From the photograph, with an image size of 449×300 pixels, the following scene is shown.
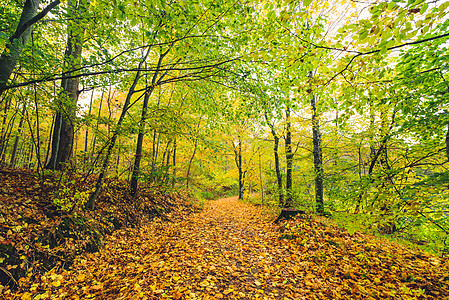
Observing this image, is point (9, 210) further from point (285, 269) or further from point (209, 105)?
point (285, 269)

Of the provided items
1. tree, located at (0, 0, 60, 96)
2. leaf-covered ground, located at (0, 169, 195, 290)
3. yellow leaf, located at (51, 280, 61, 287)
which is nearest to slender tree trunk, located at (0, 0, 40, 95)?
tree, located at (0, 0, 60, 96)

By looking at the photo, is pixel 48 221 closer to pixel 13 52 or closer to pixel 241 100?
pixel 13 52


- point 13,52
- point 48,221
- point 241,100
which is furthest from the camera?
point 241,100

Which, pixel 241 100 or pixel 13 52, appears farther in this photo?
pixel 241 100

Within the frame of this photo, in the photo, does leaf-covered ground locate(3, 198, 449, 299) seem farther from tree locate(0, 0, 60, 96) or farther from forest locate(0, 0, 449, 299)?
tree locate(0, 0, 60, 96)

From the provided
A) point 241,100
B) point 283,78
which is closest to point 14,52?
point 241,100

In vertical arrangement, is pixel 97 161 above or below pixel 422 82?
below

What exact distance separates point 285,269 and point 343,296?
1.08 m

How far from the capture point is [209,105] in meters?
6.13

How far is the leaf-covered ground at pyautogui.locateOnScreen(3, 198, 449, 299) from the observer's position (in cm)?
292

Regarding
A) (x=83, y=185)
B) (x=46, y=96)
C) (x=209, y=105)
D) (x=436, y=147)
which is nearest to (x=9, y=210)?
(x=83, y=185)

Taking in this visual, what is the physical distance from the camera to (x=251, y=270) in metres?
3.67

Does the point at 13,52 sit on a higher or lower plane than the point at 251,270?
higher

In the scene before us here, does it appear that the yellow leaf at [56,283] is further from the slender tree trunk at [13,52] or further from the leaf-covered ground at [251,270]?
the slender tree trunk at [13,52]
